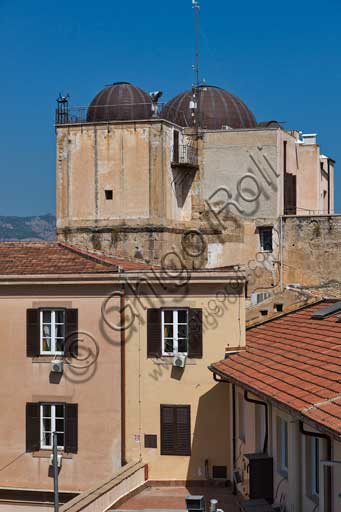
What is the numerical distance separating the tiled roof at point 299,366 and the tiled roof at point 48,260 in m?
5.05

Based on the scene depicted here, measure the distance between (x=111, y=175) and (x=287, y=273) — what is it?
35.6 ft

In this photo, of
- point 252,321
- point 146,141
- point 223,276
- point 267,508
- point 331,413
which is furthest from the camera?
point 146,141

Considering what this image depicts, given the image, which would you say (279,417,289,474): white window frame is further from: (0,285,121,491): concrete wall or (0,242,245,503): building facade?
(0,285,121,491): concrete wall

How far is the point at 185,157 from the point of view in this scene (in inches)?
2042

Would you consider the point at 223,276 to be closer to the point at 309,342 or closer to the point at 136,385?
the point at 136,385

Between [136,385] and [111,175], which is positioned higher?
[111,175]

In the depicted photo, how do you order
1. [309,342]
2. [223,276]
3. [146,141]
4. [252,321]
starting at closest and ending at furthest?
[309,342]
[223,276]
[252,321]
[146,141]

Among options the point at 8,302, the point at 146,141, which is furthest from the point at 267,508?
the point at 146,141

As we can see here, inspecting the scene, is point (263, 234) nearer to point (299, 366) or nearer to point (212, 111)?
point (212, 111)

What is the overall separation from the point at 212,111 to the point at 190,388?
30557 mm

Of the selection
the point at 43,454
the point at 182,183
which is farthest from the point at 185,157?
the point at 43,454

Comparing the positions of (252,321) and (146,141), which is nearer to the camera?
(252,321)

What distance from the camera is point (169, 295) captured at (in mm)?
27156

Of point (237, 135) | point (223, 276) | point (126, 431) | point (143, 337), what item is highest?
point (237, 135)
